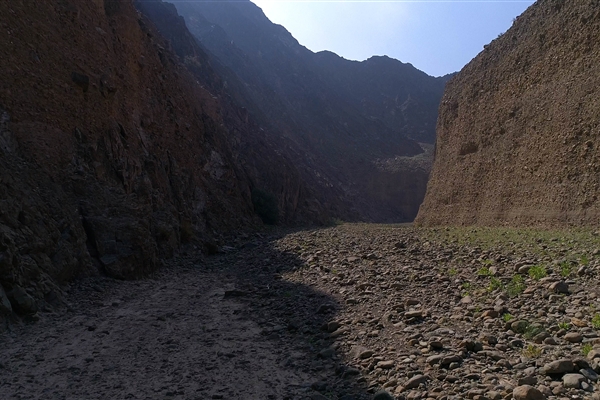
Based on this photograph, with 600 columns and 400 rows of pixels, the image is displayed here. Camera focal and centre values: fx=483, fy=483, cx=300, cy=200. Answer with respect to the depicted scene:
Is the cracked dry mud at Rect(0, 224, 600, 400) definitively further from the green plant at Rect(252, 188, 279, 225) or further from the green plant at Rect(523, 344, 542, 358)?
the green plant at Rect(252, 188, 279, 225)

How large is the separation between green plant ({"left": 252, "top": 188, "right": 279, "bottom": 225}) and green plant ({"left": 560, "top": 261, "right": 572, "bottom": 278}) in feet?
71.6

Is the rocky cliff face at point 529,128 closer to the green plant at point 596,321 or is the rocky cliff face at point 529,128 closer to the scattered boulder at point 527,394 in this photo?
the green plant at point 596,321

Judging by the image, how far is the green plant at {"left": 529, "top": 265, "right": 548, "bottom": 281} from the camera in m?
7.68

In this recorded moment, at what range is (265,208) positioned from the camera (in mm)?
29297

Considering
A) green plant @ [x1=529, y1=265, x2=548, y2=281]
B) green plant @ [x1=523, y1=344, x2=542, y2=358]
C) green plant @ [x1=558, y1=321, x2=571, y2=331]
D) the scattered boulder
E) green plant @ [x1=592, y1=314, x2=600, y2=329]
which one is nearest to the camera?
the scattered boulder

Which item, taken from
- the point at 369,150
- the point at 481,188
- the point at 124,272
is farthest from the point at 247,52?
the point at 124,272

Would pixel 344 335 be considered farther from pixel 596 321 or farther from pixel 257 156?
pixel 257 156

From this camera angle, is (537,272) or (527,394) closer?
(527,394)

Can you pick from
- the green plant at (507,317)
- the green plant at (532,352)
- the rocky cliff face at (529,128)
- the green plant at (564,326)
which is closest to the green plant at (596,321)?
the green plant at (564,326)

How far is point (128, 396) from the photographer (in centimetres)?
529

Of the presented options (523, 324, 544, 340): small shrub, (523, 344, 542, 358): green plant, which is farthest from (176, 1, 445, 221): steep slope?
(523, 344, 542, 358): green plant

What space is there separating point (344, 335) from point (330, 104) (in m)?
79.5

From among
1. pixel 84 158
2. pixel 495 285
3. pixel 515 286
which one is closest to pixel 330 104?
pixel 84 158

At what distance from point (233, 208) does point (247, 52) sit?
74103mm
